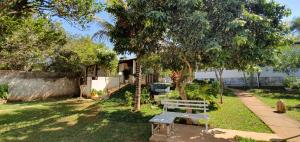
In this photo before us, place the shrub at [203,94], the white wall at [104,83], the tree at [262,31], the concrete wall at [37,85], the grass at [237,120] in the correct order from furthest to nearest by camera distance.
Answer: the white wall at [104,83]
the concrete wall at [37,85]
the shrub at [203,94]
the grass at [237,120]
the tree at [262,31]

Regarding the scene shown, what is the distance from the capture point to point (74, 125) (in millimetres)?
9867

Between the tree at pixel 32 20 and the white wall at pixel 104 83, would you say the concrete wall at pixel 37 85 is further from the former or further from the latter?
the white wall at pixel 104 83

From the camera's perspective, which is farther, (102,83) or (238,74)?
(238,74)

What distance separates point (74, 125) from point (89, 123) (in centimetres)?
67

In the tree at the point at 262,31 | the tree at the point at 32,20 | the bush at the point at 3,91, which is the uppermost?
the tree at the point at 32,20

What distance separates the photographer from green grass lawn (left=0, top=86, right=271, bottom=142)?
8.30 meters

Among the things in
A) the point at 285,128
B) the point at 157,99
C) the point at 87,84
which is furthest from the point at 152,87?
the point at 285,128

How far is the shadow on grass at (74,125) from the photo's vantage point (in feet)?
27.0

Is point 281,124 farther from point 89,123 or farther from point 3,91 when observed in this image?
point 3,91

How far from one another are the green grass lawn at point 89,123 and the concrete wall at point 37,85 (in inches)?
112

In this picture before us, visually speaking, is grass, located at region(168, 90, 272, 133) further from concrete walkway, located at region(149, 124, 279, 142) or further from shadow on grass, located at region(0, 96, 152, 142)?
shadow on grass, located at region(0, 96, 152, 142)

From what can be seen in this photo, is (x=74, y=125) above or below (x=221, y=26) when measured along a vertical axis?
below

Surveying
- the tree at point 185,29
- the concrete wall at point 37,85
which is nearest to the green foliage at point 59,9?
the tree at point 185,29

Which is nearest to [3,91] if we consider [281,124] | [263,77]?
[281,124]
